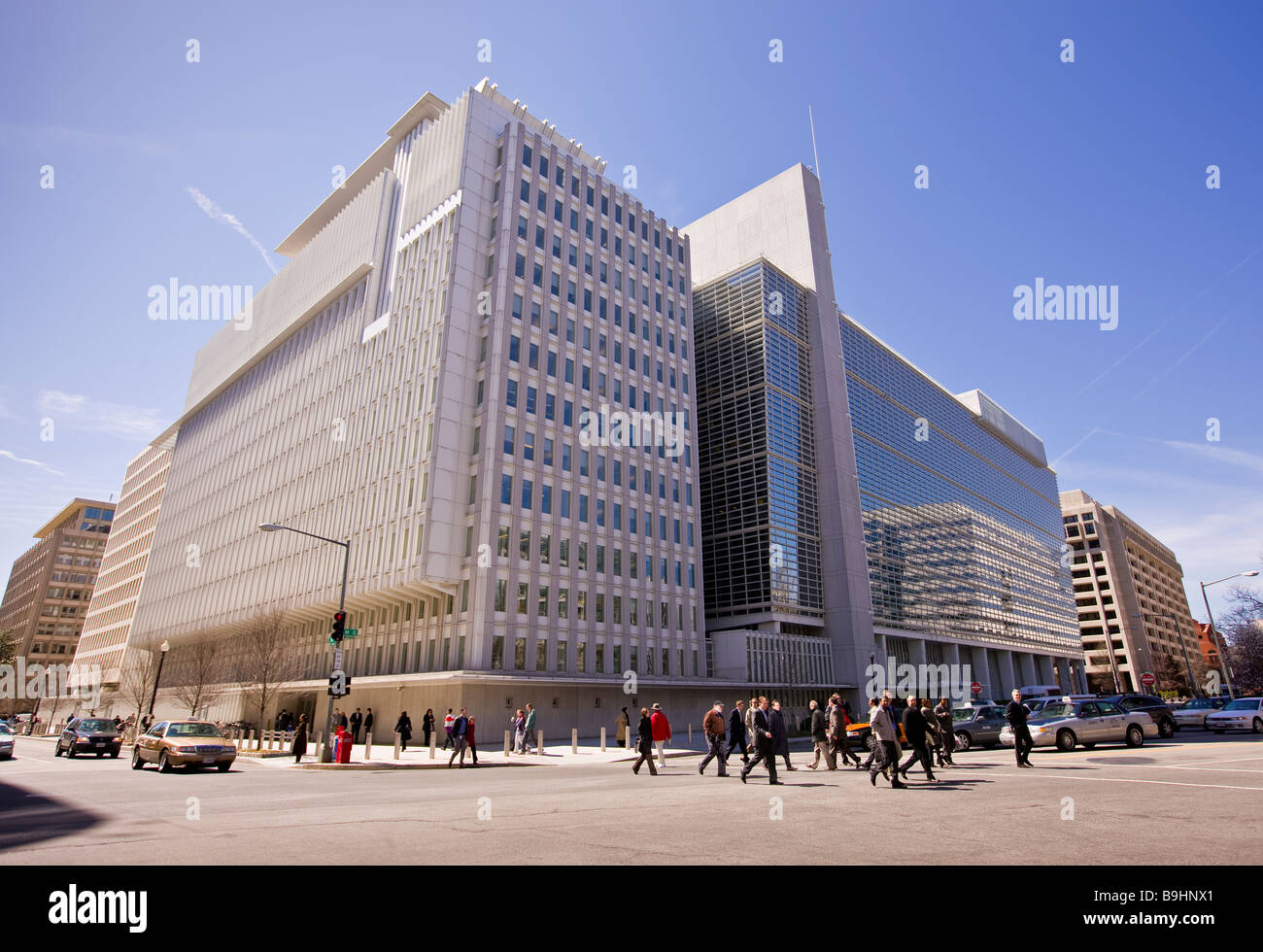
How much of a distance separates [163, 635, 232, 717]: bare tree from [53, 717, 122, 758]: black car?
1652 cm

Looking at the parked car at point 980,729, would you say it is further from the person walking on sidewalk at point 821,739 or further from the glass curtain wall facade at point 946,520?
the glass curtain wall facade at point 946,520

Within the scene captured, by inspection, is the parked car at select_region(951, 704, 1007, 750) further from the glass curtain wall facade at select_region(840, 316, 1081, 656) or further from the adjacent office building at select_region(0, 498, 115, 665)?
the adjacent office building at select_region(0, 498, 115, 665)

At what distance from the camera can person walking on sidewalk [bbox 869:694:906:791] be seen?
546 inches

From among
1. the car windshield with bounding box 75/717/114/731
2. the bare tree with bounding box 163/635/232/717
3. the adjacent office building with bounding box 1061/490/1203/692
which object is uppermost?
the adjacent office building with bounding box 1061/490/1203/692

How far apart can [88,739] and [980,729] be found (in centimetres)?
→ 3765

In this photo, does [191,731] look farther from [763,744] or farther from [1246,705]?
[1246,705]

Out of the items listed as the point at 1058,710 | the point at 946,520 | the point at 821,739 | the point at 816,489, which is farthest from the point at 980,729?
the point at 946,520

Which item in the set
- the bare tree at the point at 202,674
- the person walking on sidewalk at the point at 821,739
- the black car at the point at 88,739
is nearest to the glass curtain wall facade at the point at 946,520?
the person walking on sidewalk at the point at 821,739

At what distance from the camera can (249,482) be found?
6462cm

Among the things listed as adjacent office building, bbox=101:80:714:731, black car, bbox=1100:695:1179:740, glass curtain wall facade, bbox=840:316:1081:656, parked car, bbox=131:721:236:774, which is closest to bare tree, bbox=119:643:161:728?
adjacent office building, bbox=101:80:714:731

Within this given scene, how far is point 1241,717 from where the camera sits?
94.2 ft

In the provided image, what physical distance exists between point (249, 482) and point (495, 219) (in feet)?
121

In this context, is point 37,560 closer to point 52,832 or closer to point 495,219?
point 495,219
